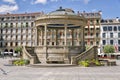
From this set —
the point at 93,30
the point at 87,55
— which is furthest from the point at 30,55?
Answer: the point at 93,30

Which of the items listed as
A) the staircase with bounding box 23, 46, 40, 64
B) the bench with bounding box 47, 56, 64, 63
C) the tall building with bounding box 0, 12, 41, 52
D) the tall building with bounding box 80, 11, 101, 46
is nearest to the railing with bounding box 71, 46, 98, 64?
the bench with bounding box 47, 56, 64, 63

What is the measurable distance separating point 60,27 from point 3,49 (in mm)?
68512

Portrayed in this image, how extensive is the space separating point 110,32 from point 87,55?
6078cm

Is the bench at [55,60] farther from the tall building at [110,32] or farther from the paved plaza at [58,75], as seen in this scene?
the tall building at [110,32]

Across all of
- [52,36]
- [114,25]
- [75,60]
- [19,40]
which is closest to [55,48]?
[75,60]

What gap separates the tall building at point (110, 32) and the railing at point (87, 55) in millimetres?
58314

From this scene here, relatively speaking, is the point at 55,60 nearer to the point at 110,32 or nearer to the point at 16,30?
the point at 110,32

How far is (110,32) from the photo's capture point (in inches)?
3885

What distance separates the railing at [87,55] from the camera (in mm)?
37622

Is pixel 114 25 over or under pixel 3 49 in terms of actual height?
over

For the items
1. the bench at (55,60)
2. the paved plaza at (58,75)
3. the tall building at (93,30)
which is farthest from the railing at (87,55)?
the tall building at (93,30)

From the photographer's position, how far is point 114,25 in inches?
3861

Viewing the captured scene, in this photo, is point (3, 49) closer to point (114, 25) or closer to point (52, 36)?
point (52, 36)

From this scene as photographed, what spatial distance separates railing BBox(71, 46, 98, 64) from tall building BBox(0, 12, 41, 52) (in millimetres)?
69756
